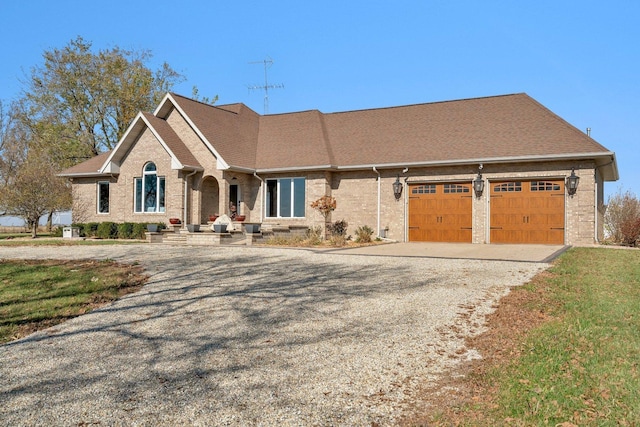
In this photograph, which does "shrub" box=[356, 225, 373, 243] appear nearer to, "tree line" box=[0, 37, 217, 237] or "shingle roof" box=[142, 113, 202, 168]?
"shingle roof" box=[142, 113, 202, 168]

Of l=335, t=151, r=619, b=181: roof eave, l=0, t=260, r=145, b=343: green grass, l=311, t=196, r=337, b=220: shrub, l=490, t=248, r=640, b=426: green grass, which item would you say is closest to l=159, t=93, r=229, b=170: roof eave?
l=311, t=196, r=337, b=220: shrub

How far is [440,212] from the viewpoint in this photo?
20.9m

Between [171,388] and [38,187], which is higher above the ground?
[38,187]

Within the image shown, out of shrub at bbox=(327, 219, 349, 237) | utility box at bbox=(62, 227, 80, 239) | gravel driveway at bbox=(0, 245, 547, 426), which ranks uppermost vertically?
shrub at bbox=(327, 219, 349, 237)

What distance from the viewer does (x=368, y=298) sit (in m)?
8.13

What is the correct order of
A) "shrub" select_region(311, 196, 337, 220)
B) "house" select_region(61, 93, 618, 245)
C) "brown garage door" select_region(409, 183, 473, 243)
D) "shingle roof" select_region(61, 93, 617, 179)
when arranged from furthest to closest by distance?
"shrub" select_region(311, 196, 337, 220), "brown garage door" select_region(409, 183, 473, 243), "shingle roof" select_region(61, 93, 617, 179), "house" select_region(61, 93, 618, 245)

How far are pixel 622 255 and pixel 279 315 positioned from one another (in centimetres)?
1271

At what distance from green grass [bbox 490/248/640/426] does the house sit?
38.3 feet

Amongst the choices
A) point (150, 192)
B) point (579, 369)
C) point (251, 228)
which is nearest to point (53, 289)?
point (579, 369)

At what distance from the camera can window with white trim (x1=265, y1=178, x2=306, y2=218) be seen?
76.1 ft

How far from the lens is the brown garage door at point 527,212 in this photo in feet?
61.9

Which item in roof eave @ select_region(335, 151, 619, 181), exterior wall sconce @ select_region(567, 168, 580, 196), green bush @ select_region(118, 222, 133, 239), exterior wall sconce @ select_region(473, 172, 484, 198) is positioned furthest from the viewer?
green bush @ select_region(118, 222, 133, 239)

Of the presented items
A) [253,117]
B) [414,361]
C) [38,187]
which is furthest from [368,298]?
[38,187]

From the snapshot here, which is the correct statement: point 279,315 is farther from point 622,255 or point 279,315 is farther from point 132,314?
point 622,255
